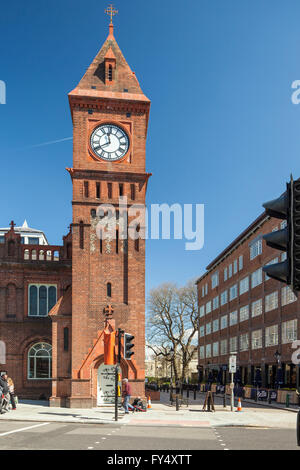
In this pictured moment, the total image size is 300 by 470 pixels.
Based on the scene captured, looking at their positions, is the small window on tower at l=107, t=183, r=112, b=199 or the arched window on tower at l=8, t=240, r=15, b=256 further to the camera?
the arched window on tower at l=8, t=240, r=15, b=256

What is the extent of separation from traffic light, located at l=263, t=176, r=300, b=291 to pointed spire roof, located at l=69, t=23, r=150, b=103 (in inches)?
1257

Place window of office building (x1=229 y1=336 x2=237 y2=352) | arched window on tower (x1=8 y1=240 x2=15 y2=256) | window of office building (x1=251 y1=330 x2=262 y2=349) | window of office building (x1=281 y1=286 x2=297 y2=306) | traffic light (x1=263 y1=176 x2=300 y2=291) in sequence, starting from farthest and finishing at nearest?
window of office building (x1=229 y1=336 x2=237 y2=352)
window of office building (x1=251 y1=330 x2=262 y2=349)
window of office building (x1=281 y1=286 x2=297 y2=306)
arched window on tower (x1=8 y1=240 x2=15 y2=256)
traffic light (x1=263 y1=176 x2=300 y2=291)

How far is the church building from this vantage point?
34125 mm

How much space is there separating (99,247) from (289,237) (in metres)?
29.9

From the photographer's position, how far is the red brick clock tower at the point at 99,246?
112 ft

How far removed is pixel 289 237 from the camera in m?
5.52

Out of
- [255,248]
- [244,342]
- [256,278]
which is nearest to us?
[256,278]

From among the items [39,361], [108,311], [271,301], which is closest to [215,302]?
[271,301]

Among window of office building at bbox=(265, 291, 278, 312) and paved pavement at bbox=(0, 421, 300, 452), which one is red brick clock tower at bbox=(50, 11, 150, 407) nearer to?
paved pavement at bbox=(0, 421, 300, 452)

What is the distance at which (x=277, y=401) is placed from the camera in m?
41.6

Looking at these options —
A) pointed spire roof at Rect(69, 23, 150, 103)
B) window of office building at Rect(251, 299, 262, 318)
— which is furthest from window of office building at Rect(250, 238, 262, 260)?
pointed spire roof at Rect(69, 23, 150, 103)

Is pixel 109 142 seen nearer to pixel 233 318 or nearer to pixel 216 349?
pixel 233 318

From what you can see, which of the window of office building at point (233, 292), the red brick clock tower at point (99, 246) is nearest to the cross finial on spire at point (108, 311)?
the red brick clock tower at point (99, 246)
